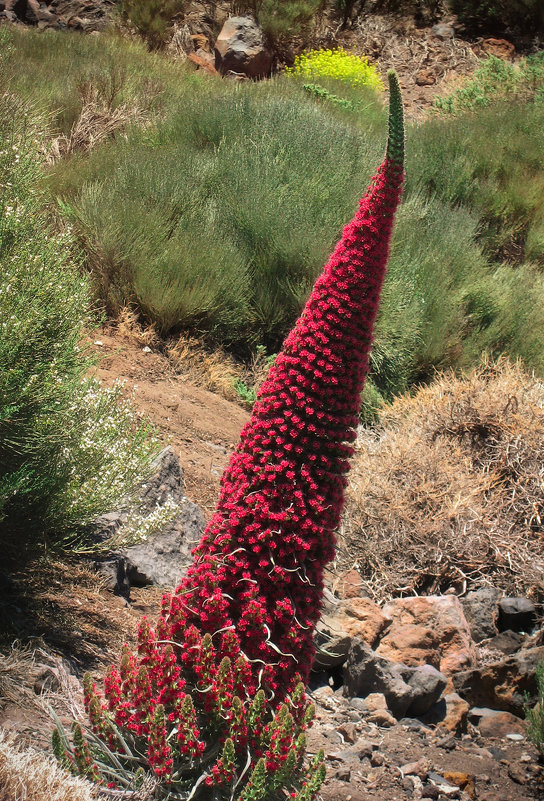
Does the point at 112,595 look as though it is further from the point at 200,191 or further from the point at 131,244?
the point at 200,191

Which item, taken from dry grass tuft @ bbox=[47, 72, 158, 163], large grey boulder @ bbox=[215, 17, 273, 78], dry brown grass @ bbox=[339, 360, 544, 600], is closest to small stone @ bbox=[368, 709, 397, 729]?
dry brown grass @ bbox=[339, 360, 544, 600]

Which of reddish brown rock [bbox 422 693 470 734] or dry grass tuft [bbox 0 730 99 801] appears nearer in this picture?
dry grass tuft [bbox 0 730 99 801]

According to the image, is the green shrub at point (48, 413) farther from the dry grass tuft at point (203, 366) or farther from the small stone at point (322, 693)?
the dry grass tuft at point (203, 366)

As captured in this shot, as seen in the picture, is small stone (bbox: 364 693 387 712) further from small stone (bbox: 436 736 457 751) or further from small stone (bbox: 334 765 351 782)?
small stone (bbox: 334 765 351 782)

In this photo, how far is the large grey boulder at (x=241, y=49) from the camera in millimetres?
→ 14969

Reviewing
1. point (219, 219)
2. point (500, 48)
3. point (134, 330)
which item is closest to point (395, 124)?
point (134, 330)

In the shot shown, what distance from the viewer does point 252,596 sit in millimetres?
2600

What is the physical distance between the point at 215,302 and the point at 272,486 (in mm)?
4454

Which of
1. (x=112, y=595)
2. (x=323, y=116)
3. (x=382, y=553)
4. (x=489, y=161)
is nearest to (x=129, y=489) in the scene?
(x=112, y=595)

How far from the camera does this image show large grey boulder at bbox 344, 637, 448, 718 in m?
3.58

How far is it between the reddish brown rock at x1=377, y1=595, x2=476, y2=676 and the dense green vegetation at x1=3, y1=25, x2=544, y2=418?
109 inches

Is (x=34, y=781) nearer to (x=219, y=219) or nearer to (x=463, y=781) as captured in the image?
(x=463, y=781)

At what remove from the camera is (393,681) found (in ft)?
11.8

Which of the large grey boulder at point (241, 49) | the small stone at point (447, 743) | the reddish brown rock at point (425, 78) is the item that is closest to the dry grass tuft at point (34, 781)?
the small stone at point (447, 743)
